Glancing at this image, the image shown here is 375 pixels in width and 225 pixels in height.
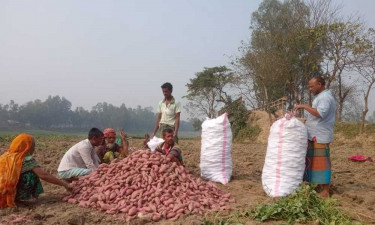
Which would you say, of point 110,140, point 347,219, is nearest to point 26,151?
point 110,140

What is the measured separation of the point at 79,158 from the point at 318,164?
3285 mm

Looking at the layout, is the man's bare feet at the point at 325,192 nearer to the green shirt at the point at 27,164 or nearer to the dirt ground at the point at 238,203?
the dirt ground at the point at 238,203

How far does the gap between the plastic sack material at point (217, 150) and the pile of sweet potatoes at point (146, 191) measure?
650mm

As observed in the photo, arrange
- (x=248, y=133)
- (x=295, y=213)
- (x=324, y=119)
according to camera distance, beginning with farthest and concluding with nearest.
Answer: (x=248, y=133) → (x=324, y=119) → (x=295, y=213)

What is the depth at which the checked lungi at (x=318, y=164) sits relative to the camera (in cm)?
434

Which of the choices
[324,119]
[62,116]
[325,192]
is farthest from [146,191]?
[62,116]

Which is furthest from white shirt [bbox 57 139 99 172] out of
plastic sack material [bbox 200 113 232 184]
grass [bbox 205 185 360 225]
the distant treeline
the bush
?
the distant treeline

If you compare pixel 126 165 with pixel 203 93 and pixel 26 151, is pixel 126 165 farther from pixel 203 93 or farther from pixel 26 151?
pixel 203 93

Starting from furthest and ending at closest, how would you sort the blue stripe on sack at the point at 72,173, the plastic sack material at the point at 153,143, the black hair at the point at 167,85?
the black hair at the point at 167,85 → the plastic sack material at the point at 153,143 → the blue stripe on sack at the point at 72,173

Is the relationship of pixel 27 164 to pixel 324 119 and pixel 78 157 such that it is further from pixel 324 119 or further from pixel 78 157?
pixel 324 119

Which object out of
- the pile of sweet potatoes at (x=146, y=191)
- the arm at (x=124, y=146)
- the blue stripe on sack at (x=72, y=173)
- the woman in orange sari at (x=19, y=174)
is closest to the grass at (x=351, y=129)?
the arm at (x=124, y=146)

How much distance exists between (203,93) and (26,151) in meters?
28.4

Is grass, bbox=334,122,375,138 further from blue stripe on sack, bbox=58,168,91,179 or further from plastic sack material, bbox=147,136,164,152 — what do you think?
blue stripe on sack, bbox=58,168,91,179

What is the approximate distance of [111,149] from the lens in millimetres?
5637
